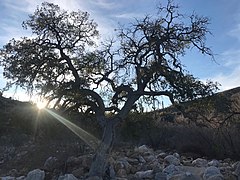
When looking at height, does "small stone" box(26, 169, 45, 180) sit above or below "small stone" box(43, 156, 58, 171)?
below

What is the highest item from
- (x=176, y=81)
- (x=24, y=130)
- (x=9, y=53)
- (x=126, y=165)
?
(x=9, y=53)

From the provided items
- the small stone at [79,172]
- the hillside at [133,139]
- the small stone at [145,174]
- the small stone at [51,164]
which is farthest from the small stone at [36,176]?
the small stone at [145,174]

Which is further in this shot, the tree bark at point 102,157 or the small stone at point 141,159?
the small stone at point 141,159

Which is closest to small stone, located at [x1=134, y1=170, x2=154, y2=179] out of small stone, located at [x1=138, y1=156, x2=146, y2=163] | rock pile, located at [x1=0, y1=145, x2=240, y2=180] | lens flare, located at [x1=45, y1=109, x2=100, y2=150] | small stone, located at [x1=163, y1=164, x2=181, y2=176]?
rock pile, located at [x1=0, y1=145, x2=240, y2=180]

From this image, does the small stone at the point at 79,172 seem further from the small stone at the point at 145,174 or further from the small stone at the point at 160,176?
the small stone at the point at 160,176

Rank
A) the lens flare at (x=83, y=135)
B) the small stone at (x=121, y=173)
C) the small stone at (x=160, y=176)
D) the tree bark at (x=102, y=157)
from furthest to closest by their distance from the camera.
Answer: the lens flare at (x=83, y=135) → the small stone at (x=121, y=173) → the small stone at (x=160, y=176) → the tree bark at (x=102, y=157)

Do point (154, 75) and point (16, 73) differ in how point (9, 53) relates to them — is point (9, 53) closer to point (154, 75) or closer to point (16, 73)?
point (16, 73)

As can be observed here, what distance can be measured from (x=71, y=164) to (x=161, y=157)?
4862mm

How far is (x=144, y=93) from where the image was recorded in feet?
41.8

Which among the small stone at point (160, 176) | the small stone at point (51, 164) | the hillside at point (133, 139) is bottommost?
the small stone at point (160, 176)

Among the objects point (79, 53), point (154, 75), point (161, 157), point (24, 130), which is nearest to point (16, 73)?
point (79, 53)

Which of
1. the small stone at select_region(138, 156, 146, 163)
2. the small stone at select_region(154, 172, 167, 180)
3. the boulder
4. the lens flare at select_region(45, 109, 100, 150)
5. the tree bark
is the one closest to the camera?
the tree bark

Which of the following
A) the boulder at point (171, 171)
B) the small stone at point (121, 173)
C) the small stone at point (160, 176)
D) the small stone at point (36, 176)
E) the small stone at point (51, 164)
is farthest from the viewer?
the small stone at point (51, 164)

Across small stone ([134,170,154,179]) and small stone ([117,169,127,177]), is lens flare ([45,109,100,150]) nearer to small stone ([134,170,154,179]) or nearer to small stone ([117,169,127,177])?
small stone ([117,169,127,177])
